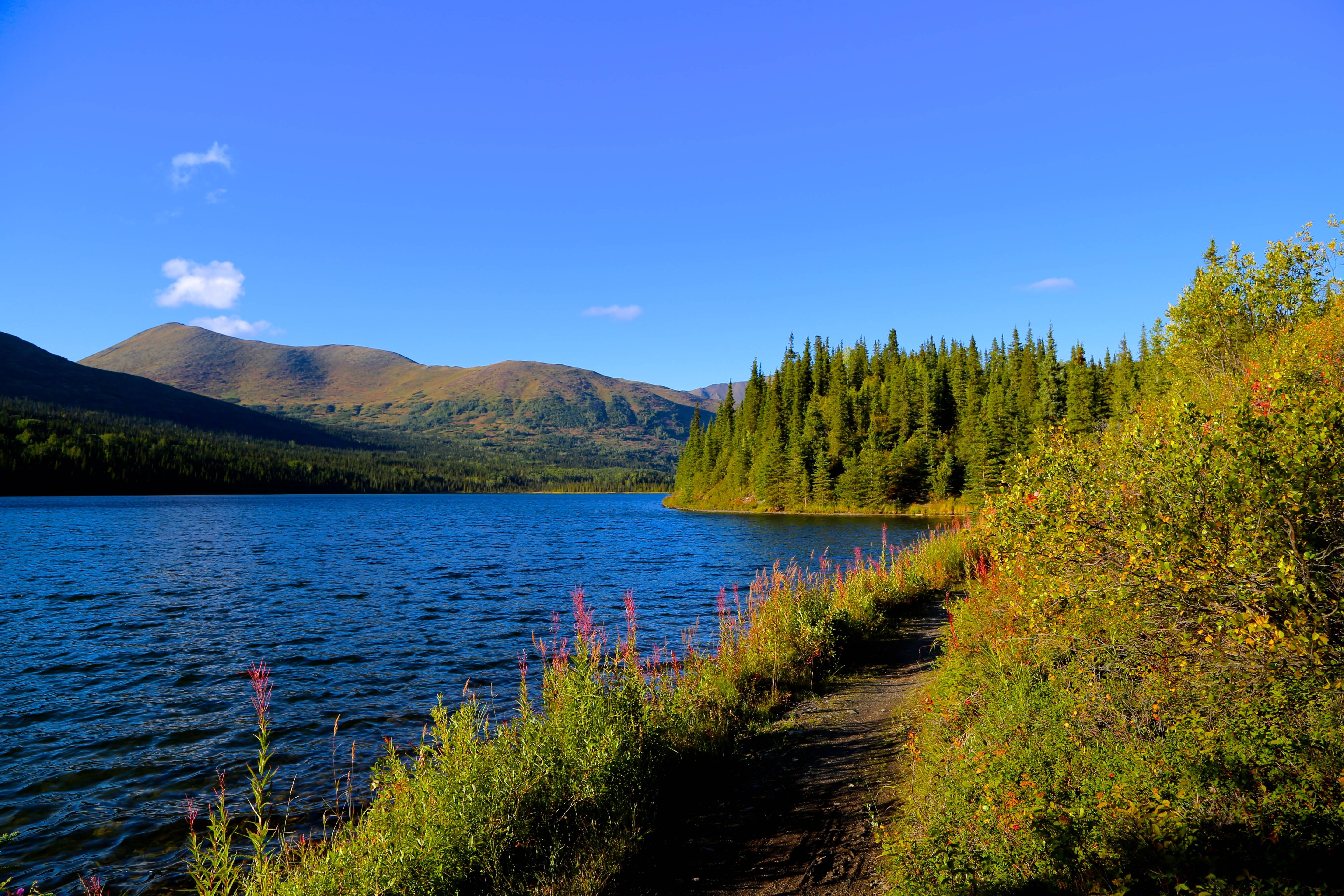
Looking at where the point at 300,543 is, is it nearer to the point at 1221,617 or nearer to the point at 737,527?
the point at 737,527

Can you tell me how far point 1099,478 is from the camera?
6738 mm

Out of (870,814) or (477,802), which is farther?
(870,814)

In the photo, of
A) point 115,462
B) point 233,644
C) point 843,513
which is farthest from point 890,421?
point 115,462

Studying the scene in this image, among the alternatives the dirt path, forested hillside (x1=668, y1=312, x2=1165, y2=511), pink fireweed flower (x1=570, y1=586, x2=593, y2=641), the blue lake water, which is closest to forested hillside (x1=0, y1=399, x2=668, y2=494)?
the blue lake water

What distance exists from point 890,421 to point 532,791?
103 meters

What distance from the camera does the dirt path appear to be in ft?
18.9

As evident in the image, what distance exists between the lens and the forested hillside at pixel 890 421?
8256 cm

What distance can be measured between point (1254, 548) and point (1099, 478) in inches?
67.5

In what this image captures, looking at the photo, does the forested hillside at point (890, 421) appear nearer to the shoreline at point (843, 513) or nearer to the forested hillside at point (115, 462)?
the shoreline at point (843, 513)

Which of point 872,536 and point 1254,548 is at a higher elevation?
point 1254,548

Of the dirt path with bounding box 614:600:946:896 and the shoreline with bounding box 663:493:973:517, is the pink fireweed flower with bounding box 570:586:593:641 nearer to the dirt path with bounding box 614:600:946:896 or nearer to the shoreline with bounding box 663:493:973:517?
the dirt path with bounding box 614:600:946:896

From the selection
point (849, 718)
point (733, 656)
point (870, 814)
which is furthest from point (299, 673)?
point (870, 814)

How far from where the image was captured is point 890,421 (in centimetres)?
→ 10206

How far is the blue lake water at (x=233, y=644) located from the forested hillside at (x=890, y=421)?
124ft
